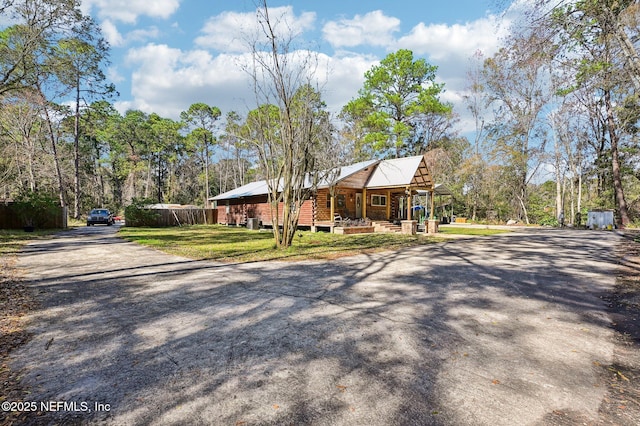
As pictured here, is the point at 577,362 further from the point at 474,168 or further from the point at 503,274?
the point at 474,168

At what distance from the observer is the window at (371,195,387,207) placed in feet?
71.9

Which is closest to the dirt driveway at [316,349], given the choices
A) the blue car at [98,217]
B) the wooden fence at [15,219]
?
the wooden fence at [15,219]

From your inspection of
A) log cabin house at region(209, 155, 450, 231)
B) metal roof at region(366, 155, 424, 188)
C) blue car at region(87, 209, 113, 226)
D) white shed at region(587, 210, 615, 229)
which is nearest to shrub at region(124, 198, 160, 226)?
blue car at region(87, 209, 113, 226)

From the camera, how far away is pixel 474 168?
30062mm

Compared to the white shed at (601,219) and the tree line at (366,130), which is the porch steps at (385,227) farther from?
the white shed at (601,219)

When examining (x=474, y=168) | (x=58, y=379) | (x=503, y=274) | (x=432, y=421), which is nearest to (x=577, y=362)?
(x=432, y=421)

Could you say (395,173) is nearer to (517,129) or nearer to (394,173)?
(394,173)

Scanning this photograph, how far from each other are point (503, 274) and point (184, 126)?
46.3 metres

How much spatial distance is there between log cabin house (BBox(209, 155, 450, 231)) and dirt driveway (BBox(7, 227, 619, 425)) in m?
12.4

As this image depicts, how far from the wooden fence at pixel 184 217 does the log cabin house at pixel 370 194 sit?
8.68m

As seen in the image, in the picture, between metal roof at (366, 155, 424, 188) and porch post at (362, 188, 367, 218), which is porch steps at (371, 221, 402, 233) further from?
metal roof at (366, 155, 424, 188)

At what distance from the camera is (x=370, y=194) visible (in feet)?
71.1

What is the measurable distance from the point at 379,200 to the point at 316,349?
19612mm

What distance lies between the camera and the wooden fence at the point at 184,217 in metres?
26.5
